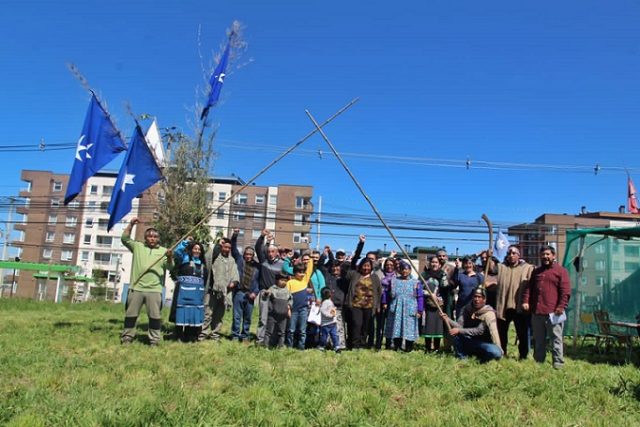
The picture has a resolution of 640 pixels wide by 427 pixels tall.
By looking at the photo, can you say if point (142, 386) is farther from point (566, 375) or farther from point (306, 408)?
point (566, 375)

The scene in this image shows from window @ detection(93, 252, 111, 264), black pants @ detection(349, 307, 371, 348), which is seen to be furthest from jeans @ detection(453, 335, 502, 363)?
window @ detection(93, 252, 111, 264)

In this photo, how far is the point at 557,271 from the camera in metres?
7.98

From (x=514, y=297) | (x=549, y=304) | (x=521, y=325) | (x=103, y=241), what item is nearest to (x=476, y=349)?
(x=521, y=325)

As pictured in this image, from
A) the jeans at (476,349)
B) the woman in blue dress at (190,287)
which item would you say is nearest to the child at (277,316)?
the woman in blue dress at (190,287)

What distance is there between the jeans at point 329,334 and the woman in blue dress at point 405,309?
0.97 metres

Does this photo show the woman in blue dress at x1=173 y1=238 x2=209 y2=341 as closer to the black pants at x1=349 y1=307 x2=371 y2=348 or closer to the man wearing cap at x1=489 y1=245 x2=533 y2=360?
the black pants at x1=349 y1=307 x2=371 y2=348

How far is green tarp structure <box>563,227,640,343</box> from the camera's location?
37.7ft

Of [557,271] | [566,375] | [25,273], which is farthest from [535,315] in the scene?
Result: [25,273]

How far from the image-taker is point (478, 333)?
7914 mm

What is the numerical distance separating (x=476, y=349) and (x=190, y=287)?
5047 millimetres

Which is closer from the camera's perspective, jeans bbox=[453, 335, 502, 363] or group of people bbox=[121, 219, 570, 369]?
jeans bbox=[453, 335, 502, 363]

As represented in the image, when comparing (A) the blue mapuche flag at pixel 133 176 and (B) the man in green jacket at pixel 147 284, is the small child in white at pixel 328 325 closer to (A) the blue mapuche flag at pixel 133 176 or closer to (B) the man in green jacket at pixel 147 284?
(B) the man in green jacket at pixel 147 284

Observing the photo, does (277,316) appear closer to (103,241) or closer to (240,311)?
(240,311)

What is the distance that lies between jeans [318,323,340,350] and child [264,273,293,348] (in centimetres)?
71
